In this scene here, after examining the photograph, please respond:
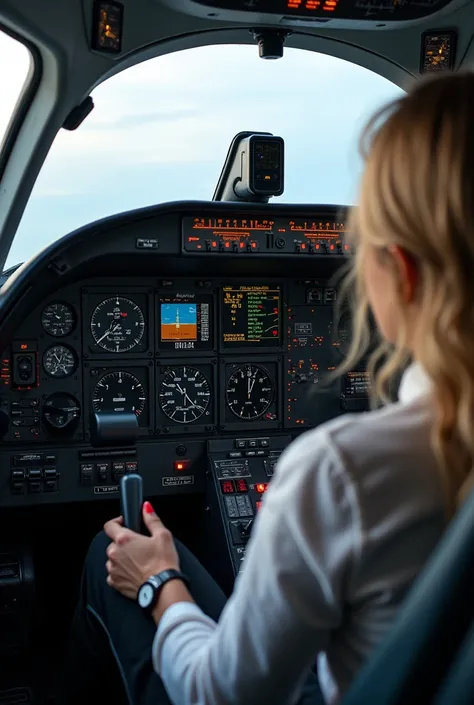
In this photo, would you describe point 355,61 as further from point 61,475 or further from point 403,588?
point 403,588

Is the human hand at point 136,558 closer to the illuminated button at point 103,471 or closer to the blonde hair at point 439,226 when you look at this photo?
the blonde hair at point 439,226

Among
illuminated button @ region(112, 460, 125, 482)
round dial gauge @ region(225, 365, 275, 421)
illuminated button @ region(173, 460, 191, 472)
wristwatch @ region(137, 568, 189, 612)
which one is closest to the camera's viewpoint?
wristwatch @ region(137, 568, 189, 612)

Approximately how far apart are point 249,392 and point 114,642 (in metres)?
2.09

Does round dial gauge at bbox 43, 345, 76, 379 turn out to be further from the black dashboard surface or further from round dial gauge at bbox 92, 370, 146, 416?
round dial gauge at bbox 92, 370, 146, 416

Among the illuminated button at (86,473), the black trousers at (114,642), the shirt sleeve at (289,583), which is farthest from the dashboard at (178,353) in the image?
the shirt sleeve at (289,583)

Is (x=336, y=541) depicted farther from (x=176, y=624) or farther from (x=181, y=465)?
(x=181, y=465)

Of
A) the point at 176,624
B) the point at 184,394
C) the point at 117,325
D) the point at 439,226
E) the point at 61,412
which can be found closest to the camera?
the point at 439,226

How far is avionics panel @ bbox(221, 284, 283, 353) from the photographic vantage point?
370cm

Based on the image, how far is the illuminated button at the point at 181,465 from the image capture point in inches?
142

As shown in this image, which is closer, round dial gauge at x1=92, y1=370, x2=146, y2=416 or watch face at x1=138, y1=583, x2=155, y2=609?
watch face at x1=138, y1=583, x2=155, y2=609

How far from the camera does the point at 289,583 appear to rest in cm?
103

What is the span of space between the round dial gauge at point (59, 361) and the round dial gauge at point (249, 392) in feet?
2.32

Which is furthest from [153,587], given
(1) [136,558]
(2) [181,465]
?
(2) [181,465]

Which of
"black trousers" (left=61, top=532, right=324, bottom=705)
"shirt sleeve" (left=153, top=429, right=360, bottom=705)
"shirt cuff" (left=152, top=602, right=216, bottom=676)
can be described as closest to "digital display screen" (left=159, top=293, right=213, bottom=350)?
"black trousers" (left=61, top=532, right=324, bottom=705)
